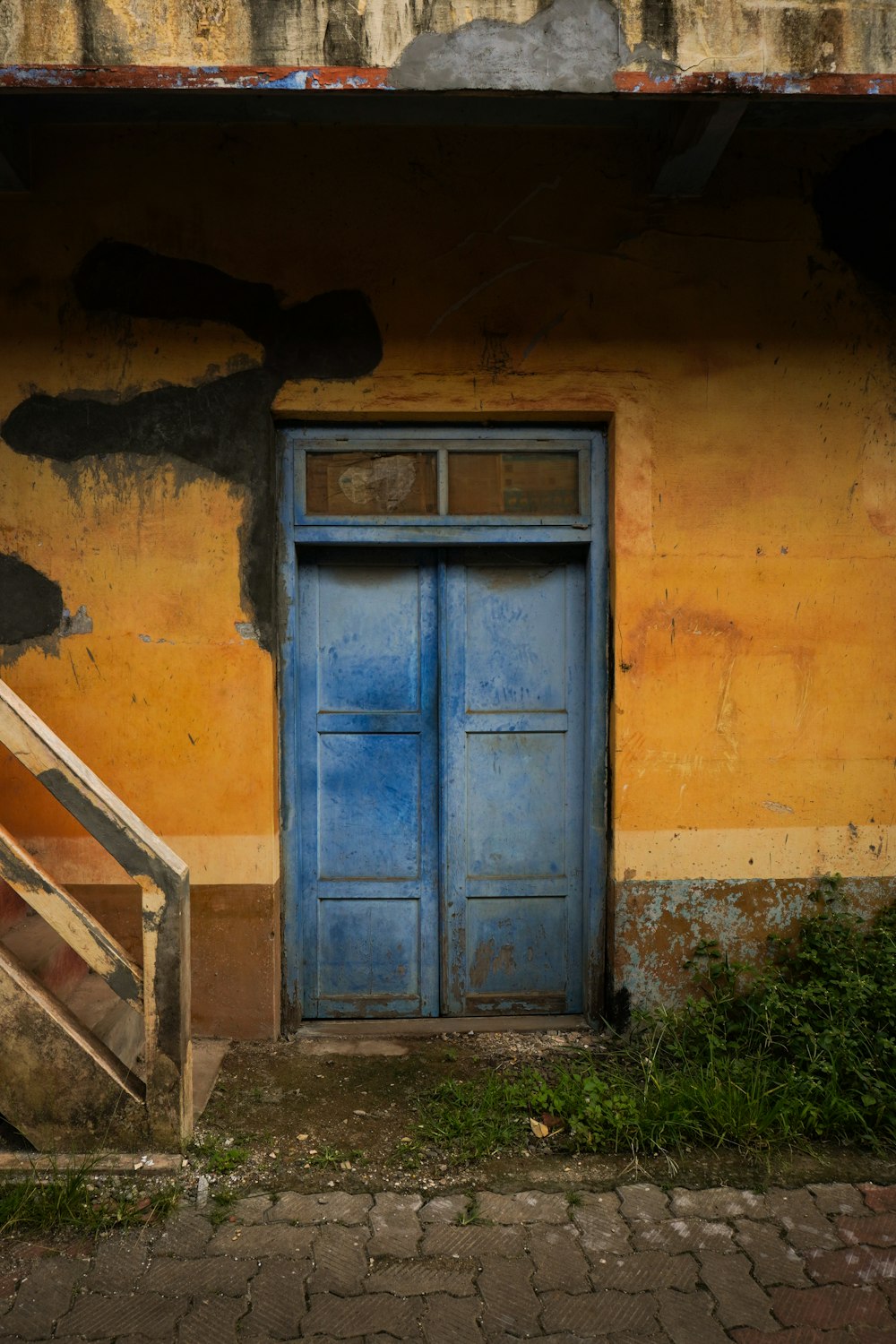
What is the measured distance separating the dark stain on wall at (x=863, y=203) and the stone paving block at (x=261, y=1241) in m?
4.06

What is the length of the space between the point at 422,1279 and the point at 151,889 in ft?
4.45

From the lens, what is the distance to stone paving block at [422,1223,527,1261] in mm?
2633

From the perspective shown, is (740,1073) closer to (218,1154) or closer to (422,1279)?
(422,1279)

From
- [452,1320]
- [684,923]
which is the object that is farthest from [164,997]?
[684,923]

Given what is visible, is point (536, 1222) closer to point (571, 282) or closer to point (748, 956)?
point (748, 956)

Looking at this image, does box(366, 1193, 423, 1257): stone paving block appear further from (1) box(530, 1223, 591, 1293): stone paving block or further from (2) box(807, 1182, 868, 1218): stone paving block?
(2) box(807, 1182, 868, 1218): stone paving block

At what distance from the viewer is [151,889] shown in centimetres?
289

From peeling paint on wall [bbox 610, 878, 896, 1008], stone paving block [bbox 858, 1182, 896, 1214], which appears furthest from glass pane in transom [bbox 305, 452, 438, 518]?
stone paving block [bbox 858, 1182, 896, 1214]

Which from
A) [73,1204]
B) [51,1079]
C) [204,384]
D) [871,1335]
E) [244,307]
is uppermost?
[244,307]

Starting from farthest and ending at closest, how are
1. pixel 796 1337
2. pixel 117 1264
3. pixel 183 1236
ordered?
pixel 183 1236, pixel 117 1264, pixel 796 1337

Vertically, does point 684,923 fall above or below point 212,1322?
above

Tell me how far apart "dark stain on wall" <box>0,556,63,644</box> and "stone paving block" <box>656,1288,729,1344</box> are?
310 centimetres

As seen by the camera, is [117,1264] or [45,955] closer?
[117,1264]

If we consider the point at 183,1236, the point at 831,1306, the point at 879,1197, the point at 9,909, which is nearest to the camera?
the point at 831,1306
